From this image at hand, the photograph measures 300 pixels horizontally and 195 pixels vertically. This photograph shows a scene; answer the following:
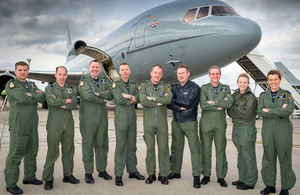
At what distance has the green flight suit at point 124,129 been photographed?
3.69m

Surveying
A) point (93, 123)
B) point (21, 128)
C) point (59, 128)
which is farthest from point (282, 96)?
point (21, 128)

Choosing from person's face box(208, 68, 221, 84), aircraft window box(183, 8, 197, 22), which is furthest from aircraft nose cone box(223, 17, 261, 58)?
person's face box(208, 68, 221, 84)

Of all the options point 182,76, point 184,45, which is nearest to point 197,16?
point 184,45

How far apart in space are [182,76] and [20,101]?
8.15 ft

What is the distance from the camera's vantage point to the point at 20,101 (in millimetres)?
3281

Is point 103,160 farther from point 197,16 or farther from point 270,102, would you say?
point 197,16

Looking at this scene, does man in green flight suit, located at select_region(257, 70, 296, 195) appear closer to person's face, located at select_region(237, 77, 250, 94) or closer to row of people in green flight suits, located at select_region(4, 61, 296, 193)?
row of people in green flight suits, located at select_region(4, 61, 296, 193)

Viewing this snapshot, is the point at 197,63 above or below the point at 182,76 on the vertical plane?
above

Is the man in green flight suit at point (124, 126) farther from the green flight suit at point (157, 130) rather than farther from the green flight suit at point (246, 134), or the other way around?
the green flight suit at point (246, 134)

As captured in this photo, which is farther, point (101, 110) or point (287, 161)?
point (101, 110)

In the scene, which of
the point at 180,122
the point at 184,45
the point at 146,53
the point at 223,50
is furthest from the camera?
the point at 146,53

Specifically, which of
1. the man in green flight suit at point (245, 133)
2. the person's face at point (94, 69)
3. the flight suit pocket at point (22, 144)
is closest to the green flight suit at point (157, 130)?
the person's face at point (94, 69)

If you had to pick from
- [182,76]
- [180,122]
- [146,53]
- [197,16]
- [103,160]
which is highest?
[197,16]

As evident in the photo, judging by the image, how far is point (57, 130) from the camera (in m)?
3.48
